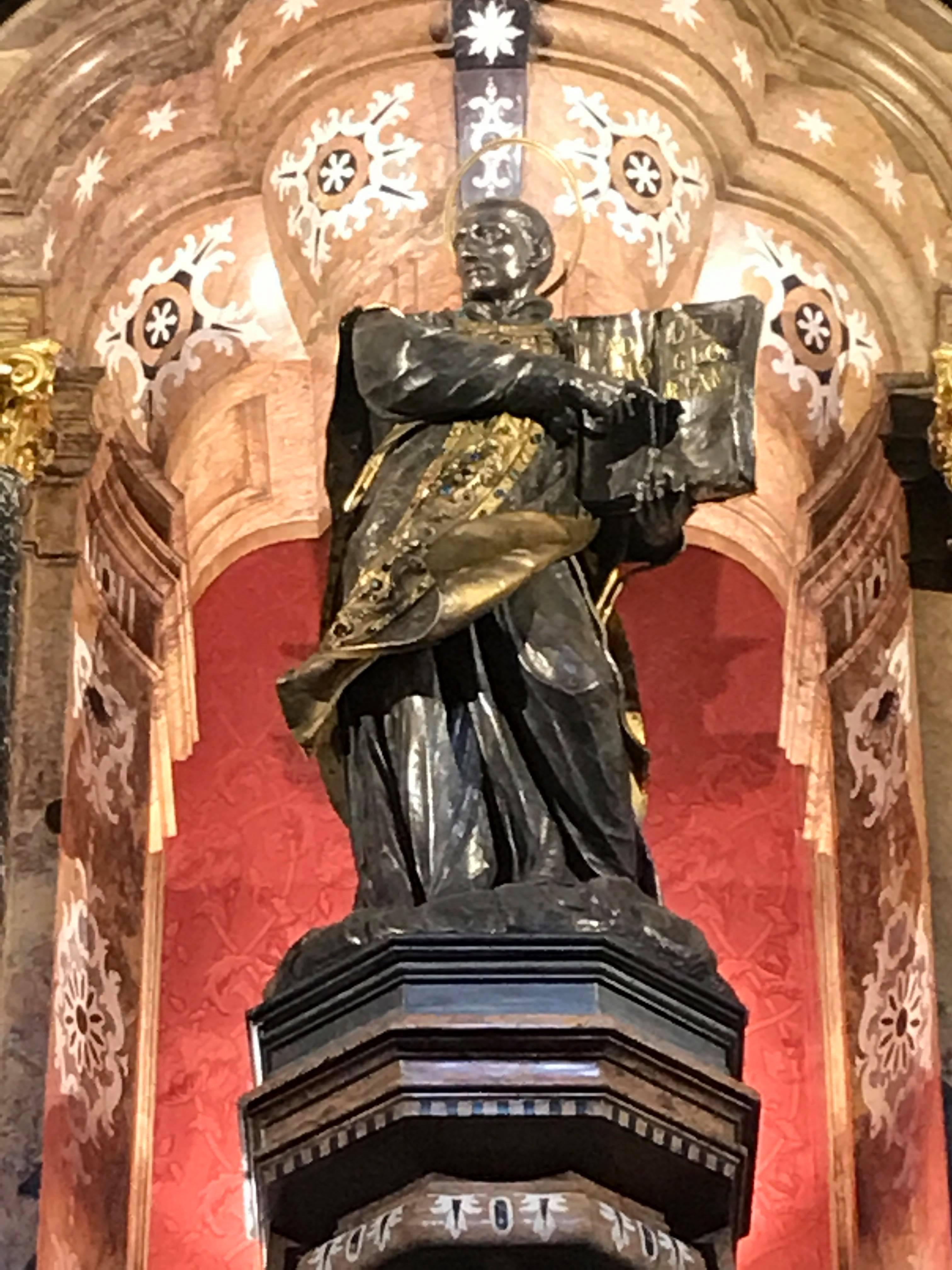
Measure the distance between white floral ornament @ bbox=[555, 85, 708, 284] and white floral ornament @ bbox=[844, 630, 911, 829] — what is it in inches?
41.6

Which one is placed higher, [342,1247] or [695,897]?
[695,897]

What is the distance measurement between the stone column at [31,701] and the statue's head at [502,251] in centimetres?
83

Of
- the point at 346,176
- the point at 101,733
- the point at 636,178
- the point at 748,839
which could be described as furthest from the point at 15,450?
the point at 748,839

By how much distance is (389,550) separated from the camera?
5.04 metres

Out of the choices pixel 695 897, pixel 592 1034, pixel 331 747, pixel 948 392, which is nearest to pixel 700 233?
pixel 948 392

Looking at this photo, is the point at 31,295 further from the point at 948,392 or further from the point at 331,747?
the point at 948,392

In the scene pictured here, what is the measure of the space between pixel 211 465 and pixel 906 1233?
237cm

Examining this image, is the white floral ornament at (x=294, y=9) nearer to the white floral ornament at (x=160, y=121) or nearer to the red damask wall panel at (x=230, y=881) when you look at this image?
the white floral ornament at (x=160, y=121)

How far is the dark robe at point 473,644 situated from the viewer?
16.0 feet

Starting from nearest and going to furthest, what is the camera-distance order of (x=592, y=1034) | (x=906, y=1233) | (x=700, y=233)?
(x=592, y=1034)
(x=906, y=1233)
(x=700, y=233)

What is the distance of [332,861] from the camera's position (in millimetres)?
6746

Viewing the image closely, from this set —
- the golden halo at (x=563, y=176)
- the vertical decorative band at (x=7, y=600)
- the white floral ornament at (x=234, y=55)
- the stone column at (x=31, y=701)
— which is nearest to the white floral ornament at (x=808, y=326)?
the golden halo at (x=563, y=176)

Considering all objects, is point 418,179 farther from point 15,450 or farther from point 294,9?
point 15,450

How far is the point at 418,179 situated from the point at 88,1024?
6.54ft
